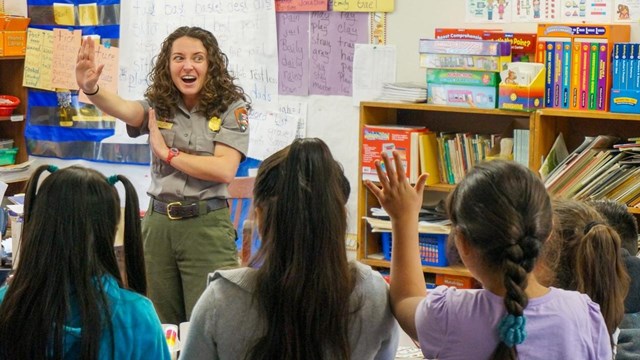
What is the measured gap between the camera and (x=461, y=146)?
14.2 ft

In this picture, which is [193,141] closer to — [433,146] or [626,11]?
[433,146]

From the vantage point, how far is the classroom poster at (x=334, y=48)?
15.5ft

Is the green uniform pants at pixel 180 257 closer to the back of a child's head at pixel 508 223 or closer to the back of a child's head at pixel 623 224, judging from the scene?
the back of a child's head at pixel 623 224

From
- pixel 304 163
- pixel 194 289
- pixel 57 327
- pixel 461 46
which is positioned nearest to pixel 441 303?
pixel 304 163

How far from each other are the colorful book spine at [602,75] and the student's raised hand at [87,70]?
6.46 feet

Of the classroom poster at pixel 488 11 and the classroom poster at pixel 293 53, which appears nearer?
the classroom poster at pixel 488 11

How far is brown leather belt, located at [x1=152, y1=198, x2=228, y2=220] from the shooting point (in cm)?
336

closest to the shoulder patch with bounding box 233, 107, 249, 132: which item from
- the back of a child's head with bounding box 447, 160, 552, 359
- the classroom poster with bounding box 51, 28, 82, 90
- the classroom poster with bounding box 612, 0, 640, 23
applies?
the classroom poster with bounding box 612, 0, 640, 23

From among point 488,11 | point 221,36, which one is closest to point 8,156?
point 221,36

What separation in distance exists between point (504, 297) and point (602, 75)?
2.47m

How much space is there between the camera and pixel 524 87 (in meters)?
4.03

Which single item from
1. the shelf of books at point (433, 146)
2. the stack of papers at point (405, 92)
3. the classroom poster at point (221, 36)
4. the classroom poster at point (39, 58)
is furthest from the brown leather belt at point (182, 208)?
the classroom poster at point (39, 58)

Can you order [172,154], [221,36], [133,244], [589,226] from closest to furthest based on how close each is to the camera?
[133,244] → [589,226] → [172,154] → [221,36]

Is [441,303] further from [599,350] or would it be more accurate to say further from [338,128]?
[338,128]
